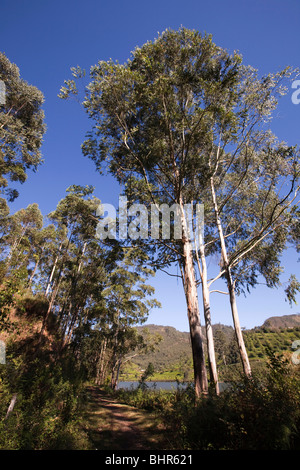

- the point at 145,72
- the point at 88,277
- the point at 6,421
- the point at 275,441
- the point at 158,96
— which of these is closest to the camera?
the point at 275,441

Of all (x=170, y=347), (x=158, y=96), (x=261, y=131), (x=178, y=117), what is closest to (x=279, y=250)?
(x=261, y=131)

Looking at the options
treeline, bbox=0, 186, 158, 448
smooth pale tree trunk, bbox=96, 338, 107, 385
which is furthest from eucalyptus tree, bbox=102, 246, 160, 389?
smooth pale tree trunk, bbox=96, 338, 107, 385

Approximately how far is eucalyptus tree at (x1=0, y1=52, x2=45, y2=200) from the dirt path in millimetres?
15385

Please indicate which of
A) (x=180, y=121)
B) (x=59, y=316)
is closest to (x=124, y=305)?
(x=59, y=316)

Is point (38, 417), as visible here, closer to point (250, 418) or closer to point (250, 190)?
point (250, 418)

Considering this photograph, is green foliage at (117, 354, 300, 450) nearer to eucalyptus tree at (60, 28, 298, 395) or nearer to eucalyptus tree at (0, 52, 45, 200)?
eucalyptus tree at (60, 28, 298, 395)

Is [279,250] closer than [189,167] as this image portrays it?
No

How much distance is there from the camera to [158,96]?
8.03m

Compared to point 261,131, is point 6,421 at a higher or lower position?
lower

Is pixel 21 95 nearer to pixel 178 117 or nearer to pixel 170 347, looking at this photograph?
pixel 178 117

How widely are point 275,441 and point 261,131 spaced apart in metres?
11.7

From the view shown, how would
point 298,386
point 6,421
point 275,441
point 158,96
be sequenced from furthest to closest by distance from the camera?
1. point 158,96
2. point 6,421
3. point 298,386
4. point 275,441

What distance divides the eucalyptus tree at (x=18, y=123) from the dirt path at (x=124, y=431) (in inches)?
606

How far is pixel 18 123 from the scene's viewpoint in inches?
551
